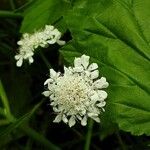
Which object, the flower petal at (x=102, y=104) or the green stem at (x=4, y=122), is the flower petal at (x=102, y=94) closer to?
the flower petal at (x=102, y=104)

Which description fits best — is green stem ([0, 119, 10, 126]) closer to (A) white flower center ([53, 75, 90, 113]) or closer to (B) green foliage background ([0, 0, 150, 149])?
(B) green foliage background ([0, 0, 150, 149])

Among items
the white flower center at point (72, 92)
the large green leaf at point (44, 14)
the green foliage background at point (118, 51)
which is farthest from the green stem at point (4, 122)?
the large green leaf at point (44, 14)

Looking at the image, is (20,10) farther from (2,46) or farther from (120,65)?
(120,65)

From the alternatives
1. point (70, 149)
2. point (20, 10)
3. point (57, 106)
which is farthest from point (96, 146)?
point (20, 10)

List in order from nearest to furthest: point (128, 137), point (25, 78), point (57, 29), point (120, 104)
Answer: point (120, 104), point (57, 29), point (128, 137), point (25, 78)

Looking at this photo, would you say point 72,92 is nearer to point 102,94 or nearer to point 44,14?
point 102,94

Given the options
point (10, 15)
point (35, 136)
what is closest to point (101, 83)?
point (35, 136)
